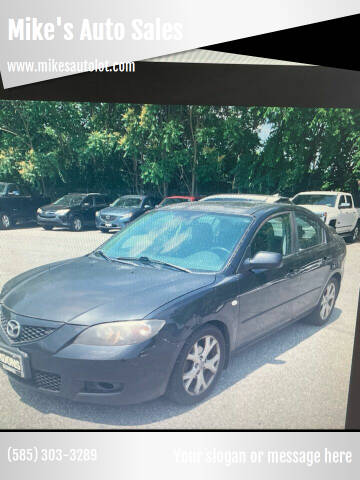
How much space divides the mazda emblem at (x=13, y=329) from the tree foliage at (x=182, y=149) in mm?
1132

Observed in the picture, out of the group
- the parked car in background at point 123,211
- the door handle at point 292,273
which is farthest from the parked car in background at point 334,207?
the parked car in background at point 123,211

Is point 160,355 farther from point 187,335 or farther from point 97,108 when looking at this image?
point 97,108

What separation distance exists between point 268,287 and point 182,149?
133cm

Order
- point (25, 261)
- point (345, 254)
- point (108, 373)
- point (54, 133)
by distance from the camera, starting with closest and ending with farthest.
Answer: point (108, 373) < point (25, 261) < point (54, 133) < point (345, 254)

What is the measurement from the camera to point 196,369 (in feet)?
7.87

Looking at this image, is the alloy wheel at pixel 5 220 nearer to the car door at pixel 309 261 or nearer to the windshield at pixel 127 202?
the windshield at pixel 127 202

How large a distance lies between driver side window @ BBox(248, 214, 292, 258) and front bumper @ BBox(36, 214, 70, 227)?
147 cm

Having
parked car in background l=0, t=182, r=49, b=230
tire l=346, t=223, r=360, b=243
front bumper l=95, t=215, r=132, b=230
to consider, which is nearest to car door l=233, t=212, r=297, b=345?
tire l=346, t=223, r=360, b=243

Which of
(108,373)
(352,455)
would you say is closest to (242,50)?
(108,373)

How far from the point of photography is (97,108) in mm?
2754

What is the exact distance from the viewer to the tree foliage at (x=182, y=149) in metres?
2.87

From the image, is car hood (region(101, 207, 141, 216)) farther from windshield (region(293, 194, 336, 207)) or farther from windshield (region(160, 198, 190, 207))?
windshield (region(293, 194, 336, 207))

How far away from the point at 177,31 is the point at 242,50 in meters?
0.51

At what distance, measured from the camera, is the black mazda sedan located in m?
2.13
